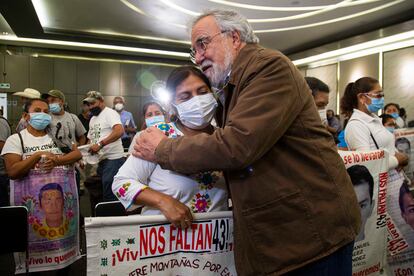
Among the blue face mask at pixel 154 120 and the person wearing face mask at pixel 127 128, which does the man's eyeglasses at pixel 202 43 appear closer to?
the blue face mask at pixel 154 120

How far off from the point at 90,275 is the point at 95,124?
9.68 feet

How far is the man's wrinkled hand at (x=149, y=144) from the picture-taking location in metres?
1.06

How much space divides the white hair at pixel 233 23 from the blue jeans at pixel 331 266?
79 centimetres

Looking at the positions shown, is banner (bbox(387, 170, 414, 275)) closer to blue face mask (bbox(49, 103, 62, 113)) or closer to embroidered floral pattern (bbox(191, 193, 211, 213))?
embroidered floral pattern (bbox(191, 193, 211, 213))

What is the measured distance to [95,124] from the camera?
3.81 metres

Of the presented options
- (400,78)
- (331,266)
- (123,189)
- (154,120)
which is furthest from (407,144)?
(400,78)

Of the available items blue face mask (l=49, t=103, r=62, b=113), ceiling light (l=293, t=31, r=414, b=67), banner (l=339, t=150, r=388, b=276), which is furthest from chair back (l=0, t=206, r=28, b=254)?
ceiling light (l=293, t=31, r=414, b=67)

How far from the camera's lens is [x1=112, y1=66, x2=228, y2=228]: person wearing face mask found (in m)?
1.12

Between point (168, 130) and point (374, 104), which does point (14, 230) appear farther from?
point (374, 104)

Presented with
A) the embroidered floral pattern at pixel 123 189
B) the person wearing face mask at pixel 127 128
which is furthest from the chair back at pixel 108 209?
the person wearing face mask at pixel 127 128

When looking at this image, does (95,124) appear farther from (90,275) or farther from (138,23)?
(138,23)

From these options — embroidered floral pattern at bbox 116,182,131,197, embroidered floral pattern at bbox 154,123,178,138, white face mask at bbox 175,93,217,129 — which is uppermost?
white face mask at bbox 175,93,217,129

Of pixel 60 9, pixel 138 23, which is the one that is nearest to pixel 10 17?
pixel 60 9

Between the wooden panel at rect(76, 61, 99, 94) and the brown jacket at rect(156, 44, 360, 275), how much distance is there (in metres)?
8.33
